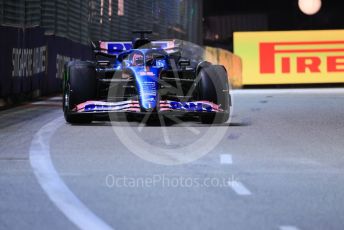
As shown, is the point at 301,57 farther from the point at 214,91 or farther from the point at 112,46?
the point at 214,91

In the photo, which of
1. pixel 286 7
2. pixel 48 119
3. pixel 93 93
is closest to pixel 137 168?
pixel 93 93

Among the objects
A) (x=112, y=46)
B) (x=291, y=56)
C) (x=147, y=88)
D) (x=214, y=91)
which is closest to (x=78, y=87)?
(x=147, y=88)

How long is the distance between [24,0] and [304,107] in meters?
6.42

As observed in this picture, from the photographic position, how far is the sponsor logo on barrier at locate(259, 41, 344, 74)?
90.2ft

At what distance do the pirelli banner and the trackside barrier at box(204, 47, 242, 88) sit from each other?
0.25 meters

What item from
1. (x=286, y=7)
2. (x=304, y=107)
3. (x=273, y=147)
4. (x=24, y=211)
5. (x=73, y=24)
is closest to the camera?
(x=24, y=211)

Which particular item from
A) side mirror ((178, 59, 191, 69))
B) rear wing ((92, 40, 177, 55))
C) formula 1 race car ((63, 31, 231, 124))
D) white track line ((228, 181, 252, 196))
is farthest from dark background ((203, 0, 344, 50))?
white track line ((228, 181, 252, 196))

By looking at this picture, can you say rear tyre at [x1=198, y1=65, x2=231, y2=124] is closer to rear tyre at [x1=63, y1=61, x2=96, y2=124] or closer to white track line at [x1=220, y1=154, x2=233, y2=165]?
rear tyre at [x1=63, y1=61, x2=96, y2=124]

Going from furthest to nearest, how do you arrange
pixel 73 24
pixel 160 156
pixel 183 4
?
pixel 183 4 < pixel 73 24 < pixel 160 156

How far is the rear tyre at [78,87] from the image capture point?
10086 millimetres

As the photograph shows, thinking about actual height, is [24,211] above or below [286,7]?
below

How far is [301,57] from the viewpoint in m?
27.7

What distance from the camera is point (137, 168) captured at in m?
6.28

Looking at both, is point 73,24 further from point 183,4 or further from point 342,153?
Result: point 342,153
